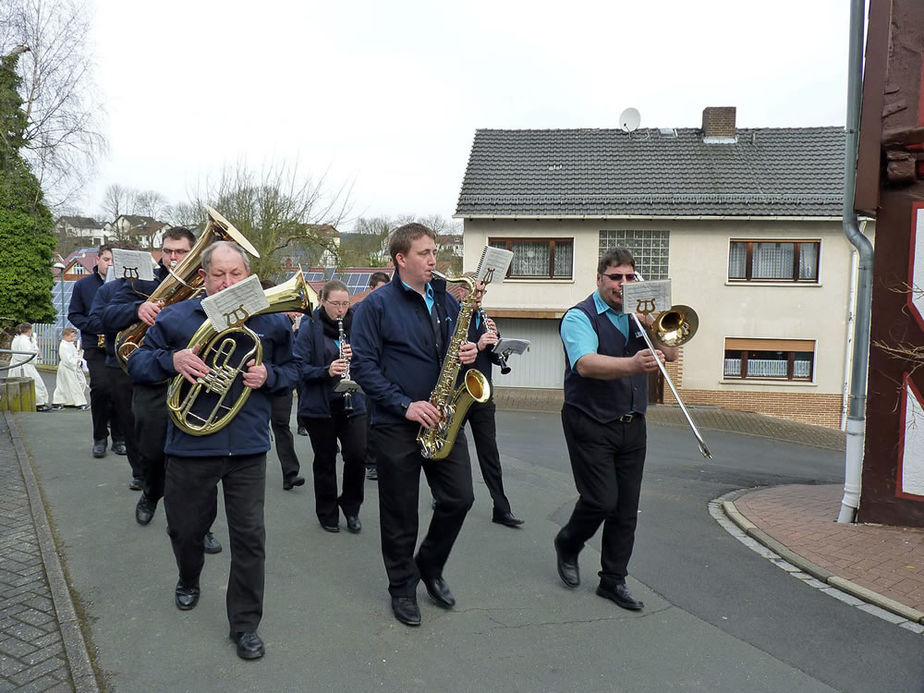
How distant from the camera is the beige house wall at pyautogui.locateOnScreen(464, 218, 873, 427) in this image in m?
18.4

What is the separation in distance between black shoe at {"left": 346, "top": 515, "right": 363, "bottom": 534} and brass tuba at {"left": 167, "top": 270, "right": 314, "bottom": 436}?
2236 mm

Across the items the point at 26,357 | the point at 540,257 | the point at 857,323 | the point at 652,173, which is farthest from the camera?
the point at 652,173

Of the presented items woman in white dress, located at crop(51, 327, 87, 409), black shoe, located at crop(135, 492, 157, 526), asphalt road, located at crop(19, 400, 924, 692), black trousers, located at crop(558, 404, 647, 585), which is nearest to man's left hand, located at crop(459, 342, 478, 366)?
black trousers, located at crop(558, 404, 647, 585)

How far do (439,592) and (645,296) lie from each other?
6.67 ft

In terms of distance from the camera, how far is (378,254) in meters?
34.2

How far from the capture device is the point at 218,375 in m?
3.39

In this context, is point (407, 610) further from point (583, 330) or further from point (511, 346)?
point (511, 346)

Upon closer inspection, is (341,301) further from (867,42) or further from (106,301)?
(867,42)

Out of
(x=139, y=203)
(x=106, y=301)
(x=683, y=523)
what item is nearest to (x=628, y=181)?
(x=683, y=523)

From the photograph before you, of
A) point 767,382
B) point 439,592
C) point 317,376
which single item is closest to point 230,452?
point 439,592

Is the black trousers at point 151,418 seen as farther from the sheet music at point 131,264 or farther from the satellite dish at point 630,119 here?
the satellite dish at point 630,119

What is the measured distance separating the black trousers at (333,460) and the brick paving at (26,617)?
1882 millimetres

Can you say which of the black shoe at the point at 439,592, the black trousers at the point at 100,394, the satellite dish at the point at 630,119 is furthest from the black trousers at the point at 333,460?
the satellite dish at the point at 630,119

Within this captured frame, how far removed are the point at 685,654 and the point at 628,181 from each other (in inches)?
689
